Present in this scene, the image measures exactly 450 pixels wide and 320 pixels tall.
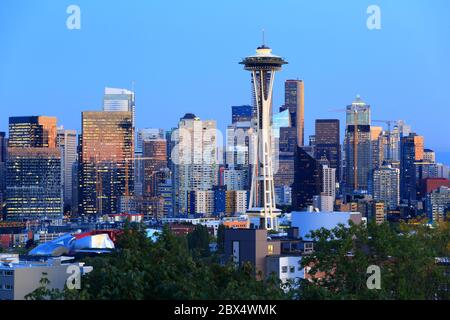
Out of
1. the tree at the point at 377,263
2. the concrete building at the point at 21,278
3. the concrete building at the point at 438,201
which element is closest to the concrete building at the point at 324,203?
the concrete building at the point at 438,201

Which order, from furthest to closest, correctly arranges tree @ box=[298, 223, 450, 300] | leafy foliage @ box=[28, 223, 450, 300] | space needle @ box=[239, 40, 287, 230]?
space needle @ box=[239, 40, 287, 230], tree @ box=[298, 223, 450, 300], leafy foliage @ box=[28, 223, 450, 300]

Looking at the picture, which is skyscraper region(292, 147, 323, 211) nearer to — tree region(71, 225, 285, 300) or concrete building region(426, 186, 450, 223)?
concrete building region(426, 186, 450, 223)

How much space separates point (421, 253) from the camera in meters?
49.3

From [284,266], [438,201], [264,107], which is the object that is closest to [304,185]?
[438,201]

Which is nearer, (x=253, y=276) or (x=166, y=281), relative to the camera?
(x=166, y=281)

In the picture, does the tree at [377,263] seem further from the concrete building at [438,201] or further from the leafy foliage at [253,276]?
the concrete building at [438,201]

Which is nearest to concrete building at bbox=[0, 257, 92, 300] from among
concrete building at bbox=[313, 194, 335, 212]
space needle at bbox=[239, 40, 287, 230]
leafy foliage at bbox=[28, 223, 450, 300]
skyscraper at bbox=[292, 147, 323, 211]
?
leafy foliage at bbox=[28, 223, 450, 300]

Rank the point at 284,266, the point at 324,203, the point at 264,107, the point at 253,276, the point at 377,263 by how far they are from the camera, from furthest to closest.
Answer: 1. the point at 324,203
2. the point at 264,107
3. the point at 284,266
4. the point at 377,263
5. the point at 253,276

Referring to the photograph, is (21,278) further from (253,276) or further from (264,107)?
(264,107)

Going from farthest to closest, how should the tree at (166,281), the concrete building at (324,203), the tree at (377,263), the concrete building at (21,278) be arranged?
the concrete building at (324,203) < the concrete building at (21,278) < the tree at (377,263) < the tree at (166,281)

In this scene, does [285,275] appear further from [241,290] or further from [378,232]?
[241,290]
